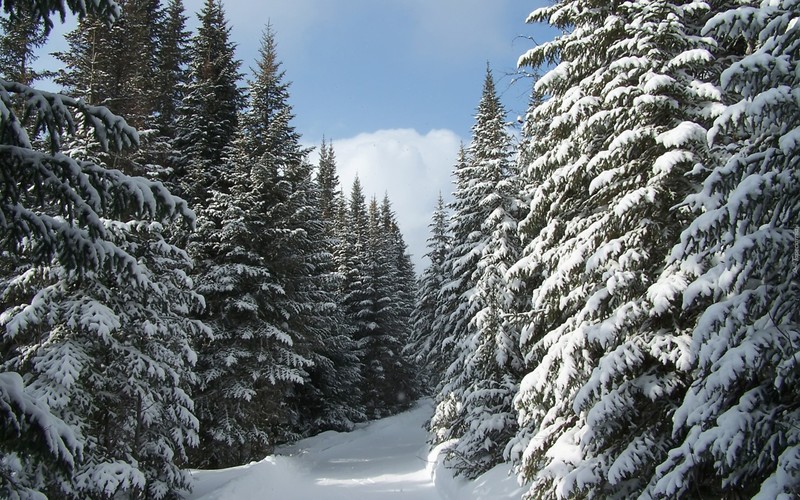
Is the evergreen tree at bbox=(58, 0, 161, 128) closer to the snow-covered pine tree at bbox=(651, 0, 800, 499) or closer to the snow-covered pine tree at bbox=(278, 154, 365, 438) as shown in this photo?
the snow-covered pine tree at bbox=(278, 154, 365, 438)

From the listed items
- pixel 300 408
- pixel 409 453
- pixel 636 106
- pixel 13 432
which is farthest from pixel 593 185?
pixel 300 408

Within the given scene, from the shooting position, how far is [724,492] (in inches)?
208

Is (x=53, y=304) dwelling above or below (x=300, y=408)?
above

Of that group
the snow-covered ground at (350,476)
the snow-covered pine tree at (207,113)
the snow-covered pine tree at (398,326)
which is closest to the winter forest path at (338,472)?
the snow-covered ground at (350,476)

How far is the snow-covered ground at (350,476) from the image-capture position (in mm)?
12249

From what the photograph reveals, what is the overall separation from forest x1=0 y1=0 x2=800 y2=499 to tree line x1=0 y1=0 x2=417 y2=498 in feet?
0.17

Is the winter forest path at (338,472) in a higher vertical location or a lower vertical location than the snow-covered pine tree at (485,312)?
lower

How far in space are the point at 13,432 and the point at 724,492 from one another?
658 cm

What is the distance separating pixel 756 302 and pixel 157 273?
12.2 m

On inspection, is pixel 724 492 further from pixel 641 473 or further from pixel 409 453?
pixel 409 453

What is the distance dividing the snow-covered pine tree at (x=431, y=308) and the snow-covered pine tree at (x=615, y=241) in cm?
1159

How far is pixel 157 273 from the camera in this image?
481 inches

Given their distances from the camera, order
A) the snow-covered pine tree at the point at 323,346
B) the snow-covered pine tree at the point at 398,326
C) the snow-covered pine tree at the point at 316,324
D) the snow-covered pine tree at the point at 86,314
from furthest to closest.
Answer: the snow-covered pine tree at the point at 398,326 < the snow-covered pine tree at the point at 323,346 < the snow-covered pine tree at the point at 316,324 < the snow-covered pine tree at the point at 86,314

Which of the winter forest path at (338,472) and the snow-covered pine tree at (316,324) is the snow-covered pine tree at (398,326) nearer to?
the snow-covered pine tree at (316,324)
